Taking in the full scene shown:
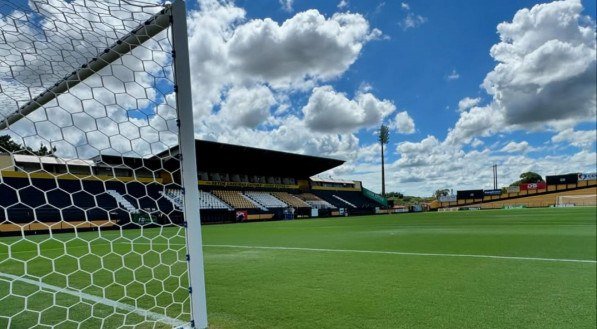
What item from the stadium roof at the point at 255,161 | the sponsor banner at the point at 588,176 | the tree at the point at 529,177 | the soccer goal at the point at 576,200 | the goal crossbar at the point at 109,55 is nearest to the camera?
the goal crossbar at the point at 109,55

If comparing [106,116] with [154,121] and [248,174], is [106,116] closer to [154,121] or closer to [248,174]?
[154,121]

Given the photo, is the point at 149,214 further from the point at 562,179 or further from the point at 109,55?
the point at 562,179

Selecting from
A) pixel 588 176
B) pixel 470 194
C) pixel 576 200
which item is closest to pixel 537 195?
pixel 576 200

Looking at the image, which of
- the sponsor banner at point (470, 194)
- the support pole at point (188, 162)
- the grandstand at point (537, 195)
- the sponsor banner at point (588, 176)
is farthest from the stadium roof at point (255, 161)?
the sponsor banner at point (588, 176)

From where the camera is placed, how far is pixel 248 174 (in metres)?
38.3

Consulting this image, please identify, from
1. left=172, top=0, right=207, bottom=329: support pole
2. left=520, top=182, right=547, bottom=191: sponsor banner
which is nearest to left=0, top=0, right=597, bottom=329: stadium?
left=172, top=0, right=207, bottom=329: support pole

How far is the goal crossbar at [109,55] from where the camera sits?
2.38m

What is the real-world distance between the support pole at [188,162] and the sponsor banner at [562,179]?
6320 centimetres

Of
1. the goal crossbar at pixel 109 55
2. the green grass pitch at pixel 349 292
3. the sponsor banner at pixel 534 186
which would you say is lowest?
the sponsor banner at pixel 534 186

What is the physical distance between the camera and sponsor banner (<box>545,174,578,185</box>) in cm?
5273

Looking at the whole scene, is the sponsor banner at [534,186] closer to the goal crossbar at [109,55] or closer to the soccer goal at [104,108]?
the soccer goal at [104,108]

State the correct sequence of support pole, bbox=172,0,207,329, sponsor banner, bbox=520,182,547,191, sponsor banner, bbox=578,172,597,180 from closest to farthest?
support pole, bbox=172,0,207,329
sponsor banner, bbox=578,172,597,180
sponsor banner, bbox=520,182,547,191

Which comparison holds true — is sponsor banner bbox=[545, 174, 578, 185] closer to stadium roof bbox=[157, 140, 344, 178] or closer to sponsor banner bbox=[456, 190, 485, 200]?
sponsor banner bbox=[456, 190, 485, 200]

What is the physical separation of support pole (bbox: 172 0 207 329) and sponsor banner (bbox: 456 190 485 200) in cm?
6065
